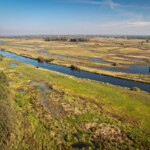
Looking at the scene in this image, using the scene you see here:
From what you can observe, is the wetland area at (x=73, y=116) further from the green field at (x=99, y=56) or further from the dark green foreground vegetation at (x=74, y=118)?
the green field at (x=99, y=56)

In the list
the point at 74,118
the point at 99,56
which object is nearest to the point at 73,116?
the point at 74,118

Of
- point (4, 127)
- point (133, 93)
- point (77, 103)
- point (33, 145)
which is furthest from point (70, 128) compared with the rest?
point (133, 93)

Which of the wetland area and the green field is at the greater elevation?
the green field

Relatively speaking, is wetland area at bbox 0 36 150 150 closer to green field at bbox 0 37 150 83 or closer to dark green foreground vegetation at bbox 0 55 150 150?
dark green foreground vegetation at bbox 0 55 150 150

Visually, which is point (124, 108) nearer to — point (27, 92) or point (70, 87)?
point (70, 87)

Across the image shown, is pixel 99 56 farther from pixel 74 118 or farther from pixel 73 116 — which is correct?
pixel 74 118

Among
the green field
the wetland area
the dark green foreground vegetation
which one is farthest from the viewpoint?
the green field

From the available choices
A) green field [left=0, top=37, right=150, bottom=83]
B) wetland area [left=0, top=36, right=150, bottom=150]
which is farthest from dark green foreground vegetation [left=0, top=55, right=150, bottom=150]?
green field [left=0, top=37, right=150, bottom=83]

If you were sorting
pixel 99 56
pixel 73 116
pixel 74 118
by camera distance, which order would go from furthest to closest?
1. pixel 99 56
2. pixel 73 116
3. pixel 74 118

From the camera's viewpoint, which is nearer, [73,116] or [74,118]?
[74,118]
